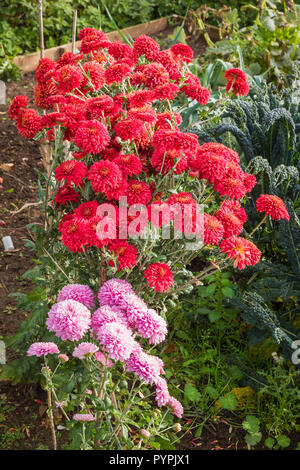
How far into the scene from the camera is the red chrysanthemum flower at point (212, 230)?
6.07 feet

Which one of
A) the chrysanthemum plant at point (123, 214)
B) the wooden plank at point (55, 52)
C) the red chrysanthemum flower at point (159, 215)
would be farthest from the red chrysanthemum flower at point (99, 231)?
the wooden plank at point (55, 52)

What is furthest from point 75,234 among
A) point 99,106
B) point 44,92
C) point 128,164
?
point 44,92

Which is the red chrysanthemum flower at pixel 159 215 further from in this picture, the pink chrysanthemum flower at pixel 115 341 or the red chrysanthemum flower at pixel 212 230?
the pink chrysanthemum flower at pixel 115 341

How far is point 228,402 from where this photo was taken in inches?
97.7

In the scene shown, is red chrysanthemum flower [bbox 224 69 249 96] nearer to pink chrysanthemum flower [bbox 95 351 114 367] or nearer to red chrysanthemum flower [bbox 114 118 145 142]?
red chrysanthemum flower [bbox 114 118 145 142]

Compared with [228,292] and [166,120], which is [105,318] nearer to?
[166,120]

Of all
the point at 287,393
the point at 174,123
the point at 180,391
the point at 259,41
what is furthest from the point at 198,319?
the point at 259,41

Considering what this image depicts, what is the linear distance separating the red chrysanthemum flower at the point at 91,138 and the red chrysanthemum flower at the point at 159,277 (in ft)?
1.48

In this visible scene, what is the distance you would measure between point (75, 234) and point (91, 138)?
343 mm

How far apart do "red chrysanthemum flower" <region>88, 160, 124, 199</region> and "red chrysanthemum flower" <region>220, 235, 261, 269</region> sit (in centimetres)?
42

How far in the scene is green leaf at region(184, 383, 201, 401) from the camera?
252 cm

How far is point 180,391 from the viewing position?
2.59 meters

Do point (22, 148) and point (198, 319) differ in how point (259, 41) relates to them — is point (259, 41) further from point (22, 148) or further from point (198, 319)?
point (198, 319)

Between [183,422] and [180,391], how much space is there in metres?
0.15
